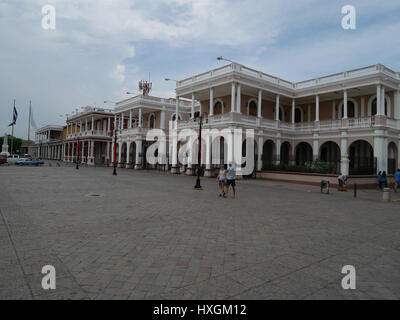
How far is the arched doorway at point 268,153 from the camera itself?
27500 mm

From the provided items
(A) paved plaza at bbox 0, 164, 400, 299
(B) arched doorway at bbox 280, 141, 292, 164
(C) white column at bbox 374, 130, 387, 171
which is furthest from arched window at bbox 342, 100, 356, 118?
(A) paved plaza at bbox 0, 164, 400, 299

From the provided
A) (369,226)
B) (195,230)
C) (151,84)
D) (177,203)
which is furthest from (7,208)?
(151,84)

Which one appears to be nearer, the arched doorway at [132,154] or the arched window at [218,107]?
the arched window at [218,107]

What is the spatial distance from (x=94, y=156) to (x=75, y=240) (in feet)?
161

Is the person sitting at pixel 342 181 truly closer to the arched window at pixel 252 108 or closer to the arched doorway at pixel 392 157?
the arched doorway at pixel 392 157

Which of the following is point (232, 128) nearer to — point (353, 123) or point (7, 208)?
point (353, 123)

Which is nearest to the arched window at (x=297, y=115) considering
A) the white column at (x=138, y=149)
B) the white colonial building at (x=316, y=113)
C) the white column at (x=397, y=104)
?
the white colonial building at (x=316, y=113)

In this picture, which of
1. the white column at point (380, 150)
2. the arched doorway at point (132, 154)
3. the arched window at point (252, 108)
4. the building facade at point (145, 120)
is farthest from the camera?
the arched doorway at point (132, 154)

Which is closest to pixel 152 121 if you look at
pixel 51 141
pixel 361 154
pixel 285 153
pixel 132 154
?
pixel 132 154

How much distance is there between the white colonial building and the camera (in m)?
23.5

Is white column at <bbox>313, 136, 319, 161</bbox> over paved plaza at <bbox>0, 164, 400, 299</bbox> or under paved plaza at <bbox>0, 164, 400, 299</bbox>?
over

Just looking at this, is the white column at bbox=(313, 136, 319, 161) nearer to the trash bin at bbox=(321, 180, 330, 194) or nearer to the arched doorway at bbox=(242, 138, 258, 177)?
the arched doorway at bbox=(242, 138, 258, 177)

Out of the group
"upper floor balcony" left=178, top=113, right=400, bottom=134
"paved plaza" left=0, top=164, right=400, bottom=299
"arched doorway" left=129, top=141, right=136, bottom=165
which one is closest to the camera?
"paved plaza" left=0, top=164, right=400, bottom=299

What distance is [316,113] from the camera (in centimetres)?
2752
